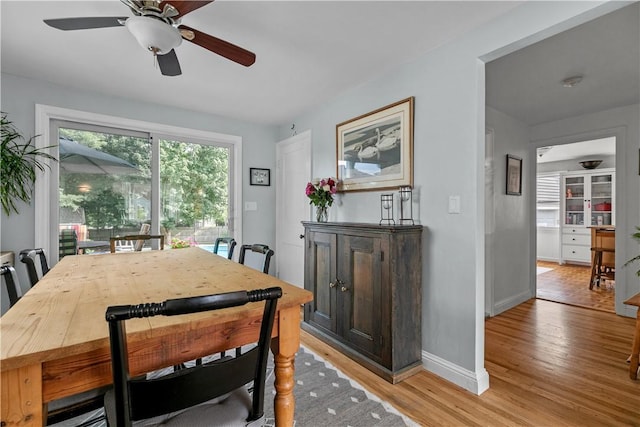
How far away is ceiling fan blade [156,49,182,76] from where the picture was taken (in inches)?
69.4

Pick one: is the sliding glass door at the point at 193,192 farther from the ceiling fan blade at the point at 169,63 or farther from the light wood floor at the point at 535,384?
the light wood floor at the point at 535,384

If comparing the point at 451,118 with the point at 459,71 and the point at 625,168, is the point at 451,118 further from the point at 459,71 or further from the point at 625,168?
the point at 625,168

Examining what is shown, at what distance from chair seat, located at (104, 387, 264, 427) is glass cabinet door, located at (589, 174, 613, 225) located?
7655 millimetres

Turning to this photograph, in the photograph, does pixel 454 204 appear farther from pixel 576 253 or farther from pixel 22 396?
pixel 576 253

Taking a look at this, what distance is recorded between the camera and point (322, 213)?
3150 mm

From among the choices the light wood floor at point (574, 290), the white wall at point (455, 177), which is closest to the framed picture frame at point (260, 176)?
the white wall at point (455, 177)

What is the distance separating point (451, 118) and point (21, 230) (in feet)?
12.3

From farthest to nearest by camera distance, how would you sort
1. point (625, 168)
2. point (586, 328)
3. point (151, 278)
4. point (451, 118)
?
1. point (625, 168)
2. point (586, 328)
3. point (451, 118)
4. point (151, 278)

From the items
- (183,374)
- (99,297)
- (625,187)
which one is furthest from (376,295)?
(625,187)

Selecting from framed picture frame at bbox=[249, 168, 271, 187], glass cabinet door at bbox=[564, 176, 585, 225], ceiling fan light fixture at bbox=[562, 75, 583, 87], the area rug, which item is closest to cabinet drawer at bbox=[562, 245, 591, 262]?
glass cabinet door at bbox=[564, 176, 585, 225]

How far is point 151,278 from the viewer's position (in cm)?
148

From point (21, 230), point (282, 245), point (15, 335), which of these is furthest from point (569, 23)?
point (21, 230)

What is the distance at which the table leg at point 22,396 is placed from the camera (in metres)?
0.71

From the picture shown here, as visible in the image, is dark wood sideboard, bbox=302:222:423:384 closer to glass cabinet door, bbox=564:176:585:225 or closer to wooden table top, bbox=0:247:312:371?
wooden table top, bbox=0:247:312:371
